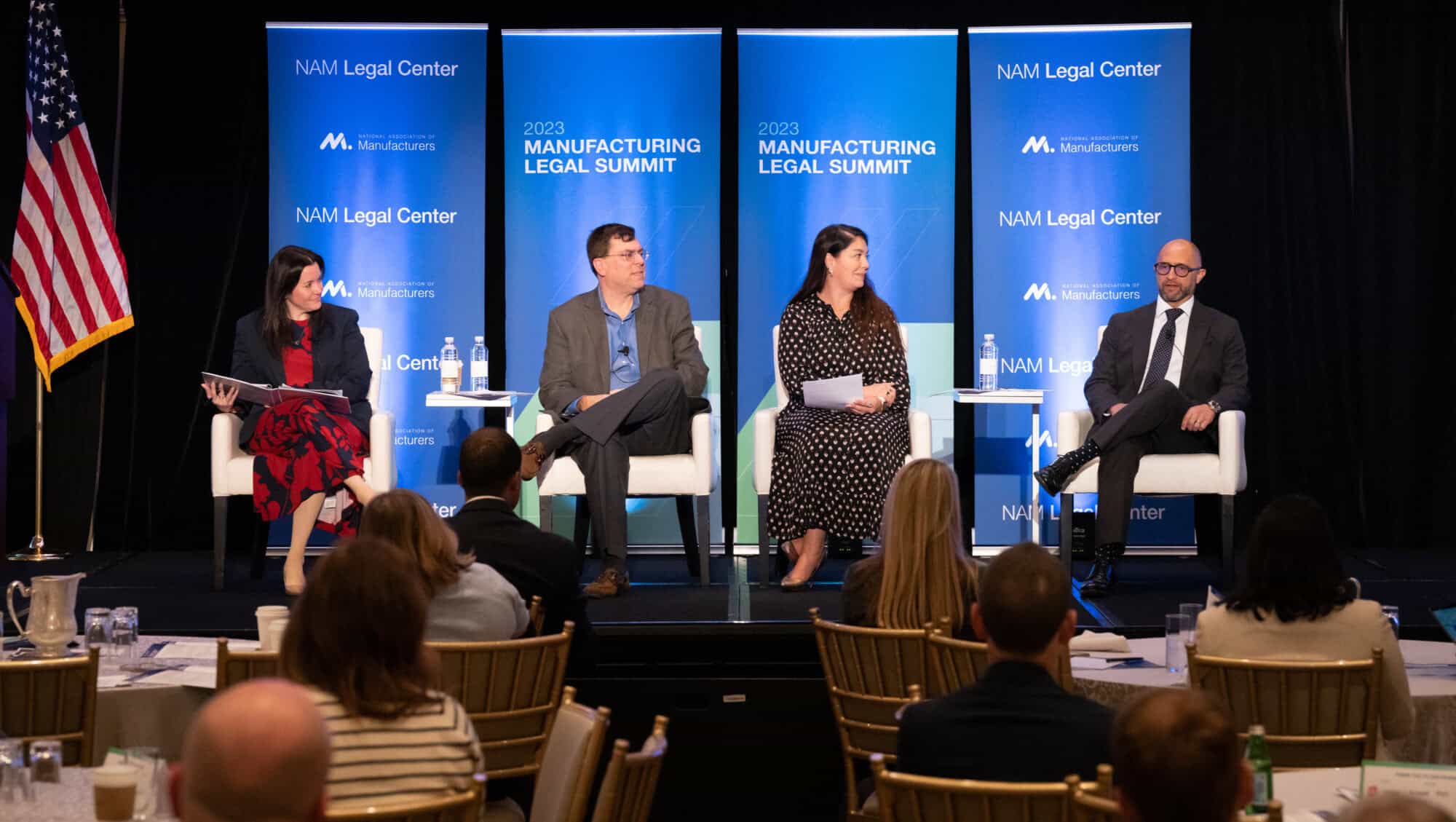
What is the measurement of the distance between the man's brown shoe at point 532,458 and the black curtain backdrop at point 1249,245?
166 cm

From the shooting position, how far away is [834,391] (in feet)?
20.0

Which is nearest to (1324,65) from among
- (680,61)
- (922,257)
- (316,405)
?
(922,257)

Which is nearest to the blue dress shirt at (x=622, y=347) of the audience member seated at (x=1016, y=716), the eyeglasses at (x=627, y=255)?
the eyeglasses at (x=627, y=255)

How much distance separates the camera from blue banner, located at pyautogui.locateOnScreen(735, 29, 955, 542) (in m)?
7.30

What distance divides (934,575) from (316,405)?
3334 millimetres

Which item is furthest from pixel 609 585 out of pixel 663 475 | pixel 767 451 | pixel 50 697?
pixel 50 697

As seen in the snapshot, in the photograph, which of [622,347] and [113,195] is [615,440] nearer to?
[622,347]

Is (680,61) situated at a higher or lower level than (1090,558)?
higher

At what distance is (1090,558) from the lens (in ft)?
23.9

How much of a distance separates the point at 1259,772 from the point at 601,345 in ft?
14.6

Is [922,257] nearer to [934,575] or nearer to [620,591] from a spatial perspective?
[620,591]

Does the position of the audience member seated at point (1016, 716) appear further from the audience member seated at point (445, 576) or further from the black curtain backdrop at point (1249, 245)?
the black curtain backdrop at point (1249, 245)

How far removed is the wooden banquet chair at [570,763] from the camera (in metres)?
2.28

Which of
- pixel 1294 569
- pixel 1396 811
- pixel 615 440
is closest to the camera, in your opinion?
pixel 1396 811
